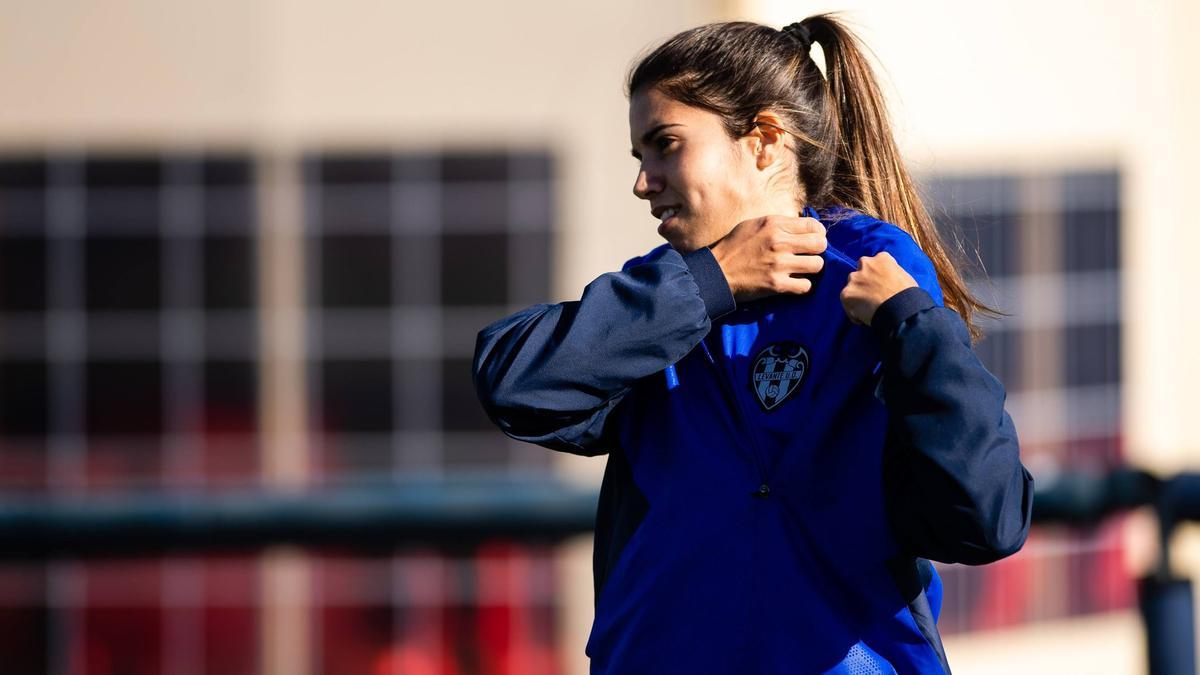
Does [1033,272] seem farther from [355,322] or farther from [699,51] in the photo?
[699,51]

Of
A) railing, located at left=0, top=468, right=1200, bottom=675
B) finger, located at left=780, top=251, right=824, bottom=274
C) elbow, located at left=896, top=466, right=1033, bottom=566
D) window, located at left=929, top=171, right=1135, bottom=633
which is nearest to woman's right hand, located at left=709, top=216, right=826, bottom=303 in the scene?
finger, located at left=780, top=251, right=824, bottom=274

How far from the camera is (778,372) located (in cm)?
179

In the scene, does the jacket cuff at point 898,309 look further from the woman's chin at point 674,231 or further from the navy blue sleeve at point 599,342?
the woman's chin at point 674,231

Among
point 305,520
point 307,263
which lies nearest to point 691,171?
point 305,520

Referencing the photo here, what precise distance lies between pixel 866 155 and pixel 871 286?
0.40m

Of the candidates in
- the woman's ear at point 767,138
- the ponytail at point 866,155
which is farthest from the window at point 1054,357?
the woman's ear at point 767,138

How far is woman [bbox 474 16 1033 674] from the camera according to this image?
5.44 feet

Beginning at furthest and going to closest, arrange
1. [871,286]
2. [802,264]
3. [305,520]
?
[305,520] → [802,264] → [871,286]

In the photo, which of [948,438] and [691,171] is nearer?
[948,438]

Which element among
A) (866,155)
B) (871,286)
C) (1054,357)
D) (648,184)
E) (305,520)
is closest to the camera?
(871,286)

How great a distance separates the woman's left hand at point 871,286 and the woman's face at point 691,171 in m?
0.26

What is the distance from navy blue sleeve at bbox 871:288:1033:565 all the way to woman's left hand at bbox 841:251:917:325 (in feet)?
0.04

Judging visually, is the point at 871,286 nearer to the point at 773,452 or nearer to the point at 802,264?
the point at 802,264

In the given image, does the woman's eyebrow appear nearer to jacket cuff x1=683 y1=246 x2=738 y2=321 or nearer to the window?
jacket cuff x1=683 y1=246 x2=738 y2=321
